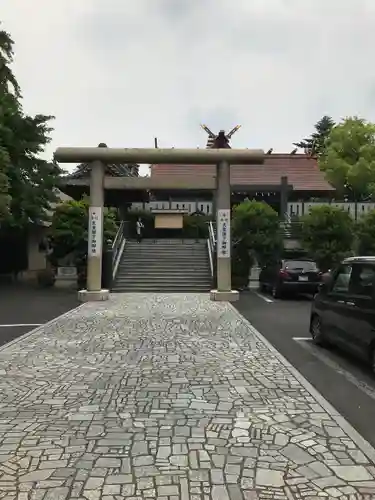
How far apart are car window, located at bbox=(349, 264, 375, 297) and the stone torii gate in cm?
938

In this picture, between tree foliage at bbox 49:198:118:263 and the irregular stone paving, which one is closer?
the irregular stone paving

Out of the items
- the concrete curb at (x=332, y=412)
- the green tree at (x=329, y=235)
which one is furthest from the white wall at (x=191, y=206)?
the concrete curb at (x=332, y=412)

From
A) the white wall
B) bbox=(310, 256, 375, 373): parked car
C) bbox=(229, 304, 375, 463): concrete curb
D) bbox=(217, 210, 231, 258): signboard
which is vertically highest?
the white wall

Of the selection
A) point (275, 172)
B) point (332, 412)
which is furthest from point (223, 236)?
point (275, 172)

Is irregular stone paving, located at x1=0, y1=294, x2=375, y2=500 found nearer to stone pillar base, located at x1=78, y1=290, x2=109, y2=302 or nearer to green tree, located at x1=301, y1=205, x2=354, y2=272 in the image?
stone pillar base, located at x1=78, y1=290, x2=109, y2=302

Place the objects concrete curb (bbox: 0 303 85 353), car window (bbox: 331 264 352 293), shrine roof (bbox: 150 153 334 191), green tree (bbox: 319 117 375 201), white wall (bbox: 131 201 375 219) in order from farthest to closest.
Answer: green tree (bbox: 319 117 375 201) < shrine roof (bbox: 150 153 334 191) < white wall (bbox: 131 201 375 219) < concrete curb (bbox: 0 303 85 353) < car window (bbox: 331 264 352 293)

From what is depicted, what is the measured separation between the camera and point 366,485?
366 centimetres

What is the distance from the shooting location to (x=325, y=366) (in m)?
7.71

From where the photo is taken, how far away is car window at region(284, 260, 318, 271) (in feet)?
59.9

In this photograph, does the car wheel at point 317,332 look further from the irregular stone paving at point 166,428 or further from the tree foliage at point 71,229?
the tree foliage at point 71,229

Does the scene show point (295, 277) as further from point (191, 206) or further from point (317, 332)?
point (191, 206)

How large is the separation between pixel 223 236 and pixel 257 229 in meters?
3.95

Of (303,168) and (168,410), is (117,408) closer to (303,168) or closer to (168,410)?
(168,410)

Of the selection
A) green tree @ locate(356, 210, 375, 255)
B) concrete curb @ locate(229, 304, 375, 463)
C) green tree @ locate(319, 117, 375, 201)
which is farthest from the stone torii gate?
green tree @ locate(319, 117, 375, 201)
